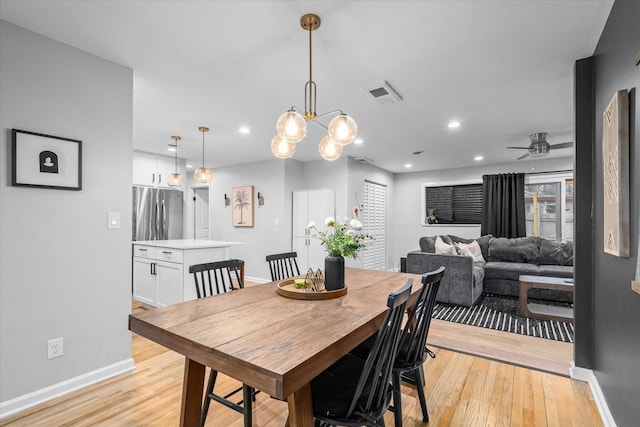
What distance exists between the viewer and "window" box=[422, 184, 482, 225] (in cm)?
675

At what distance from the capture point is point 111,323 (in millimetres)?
2463

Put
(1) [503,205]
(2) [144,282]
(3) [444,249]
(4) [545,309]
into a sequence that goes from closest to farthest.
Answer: (4) [545,309]
(2) [144,282]
(3) [444,249]
(1) [503,205]

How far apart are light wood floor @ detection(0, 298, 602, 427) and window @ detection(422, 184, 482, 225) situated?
14.5 feet

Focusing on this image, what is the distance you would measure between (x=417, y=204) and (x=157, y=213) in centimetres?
559

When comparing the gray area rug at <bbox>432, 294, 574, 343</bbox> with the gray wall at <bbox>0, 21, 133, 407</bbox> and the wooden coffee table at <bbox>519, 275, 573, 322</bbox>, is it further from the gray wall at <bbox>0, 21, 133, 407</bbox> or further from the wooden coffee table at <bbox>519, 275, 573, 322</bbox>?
the gray wall at <bbox>0, 21, 133, 407</bbox>

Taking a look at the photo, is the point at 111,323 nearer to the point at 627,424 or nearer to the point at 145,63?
the point at 145,63

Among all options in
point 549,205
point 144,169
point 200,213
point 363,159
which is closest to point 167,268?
point 144,169

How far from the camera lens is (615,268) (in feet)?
5.66

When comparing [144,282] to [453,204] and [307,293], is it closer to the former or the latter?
[307,293]

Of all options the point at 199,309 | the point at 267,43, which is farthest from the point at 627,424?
the point at 267,43

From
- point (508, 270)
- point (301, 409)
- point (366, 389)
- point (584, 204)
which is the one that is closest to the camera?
point (301, 409)

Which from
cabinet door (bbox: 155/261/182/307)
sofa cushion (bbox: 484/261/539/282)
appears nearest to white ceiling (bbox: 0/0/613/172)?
cabinet door (bbox: 155/261/182/307)

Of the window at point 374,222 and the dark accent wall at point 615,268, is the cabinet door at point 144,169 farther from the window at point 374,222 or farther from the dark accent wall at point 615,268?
Result: the dark accent wall at point 615,268

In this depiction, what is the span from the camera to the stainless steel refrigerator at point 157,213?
5.34m
